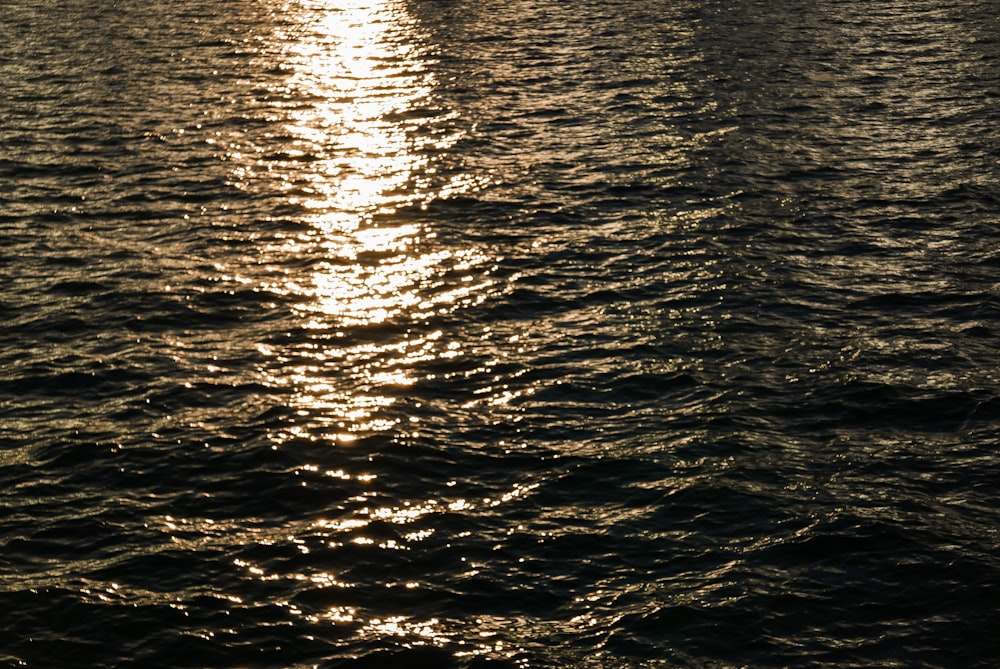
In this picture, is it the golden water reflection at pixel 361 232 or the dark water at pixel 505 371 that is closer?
the dark water at pixel 505 371

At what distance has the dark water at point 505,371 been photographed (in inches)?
967

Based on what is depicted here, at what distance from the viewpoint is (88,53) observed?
233ft

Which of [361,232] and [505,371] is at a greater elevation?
[361,232]

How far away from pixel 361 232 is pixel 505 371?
41.0 feet

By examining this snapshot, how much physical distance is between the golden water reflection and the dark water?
0.21m

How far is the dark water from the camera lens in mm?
24562

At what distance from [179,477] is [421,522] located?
616 cm

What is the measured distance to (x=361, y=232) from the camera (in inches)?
1756

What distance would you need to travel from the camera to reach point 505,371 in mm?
34188

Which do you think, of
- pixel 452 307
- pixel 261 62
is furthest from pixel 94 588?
pixel 261 62

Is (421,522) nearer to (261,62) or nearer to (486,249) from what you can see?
(486,249)

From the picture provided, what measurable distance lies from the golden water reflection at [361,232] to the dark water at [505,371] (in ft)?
0.69

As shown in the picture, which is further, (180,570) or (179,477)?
(179,477)

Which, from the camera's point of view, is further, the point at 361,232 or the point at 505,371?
the point at 361,232
